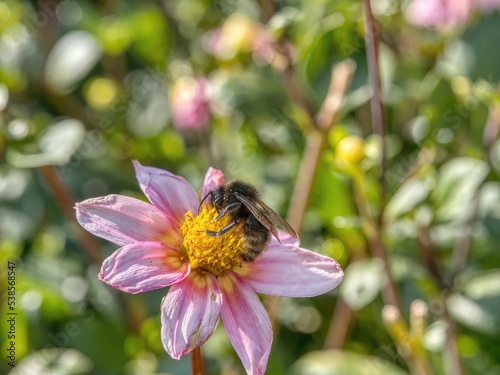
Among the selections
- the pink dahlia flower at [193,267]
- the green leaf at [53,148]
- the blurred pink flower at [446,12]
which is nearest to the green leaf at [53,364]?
the green leaf at [53,148]

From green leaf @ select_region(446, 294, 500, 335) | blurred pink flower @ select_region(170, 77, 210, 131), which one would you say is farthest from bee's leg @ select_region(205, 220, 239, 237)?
blurred pink flower @ select_region(170, 77, 210, 131)

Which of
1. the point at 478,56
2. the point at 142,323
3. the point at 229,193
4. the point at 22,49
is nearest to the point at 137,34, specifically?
the point at 22,49

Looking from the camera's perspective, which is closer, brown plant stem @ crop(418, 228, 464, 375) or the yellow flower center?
the yellow flower center

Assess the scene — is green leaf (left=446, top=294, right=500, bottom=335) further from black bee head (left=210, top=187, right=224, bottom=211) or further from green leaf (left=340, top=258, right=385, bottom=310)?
black bee head (left=210, top=187, right=224, bottom=211)

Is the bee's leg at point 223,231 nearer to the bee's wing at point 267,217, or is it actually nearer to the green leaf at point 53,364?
the bee's wing at point 267,217

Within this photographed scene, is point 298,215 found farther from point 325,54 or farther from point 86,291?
point 86,291

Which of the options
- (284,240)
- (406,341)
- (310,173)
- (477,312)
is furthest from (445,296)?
(284,240)
